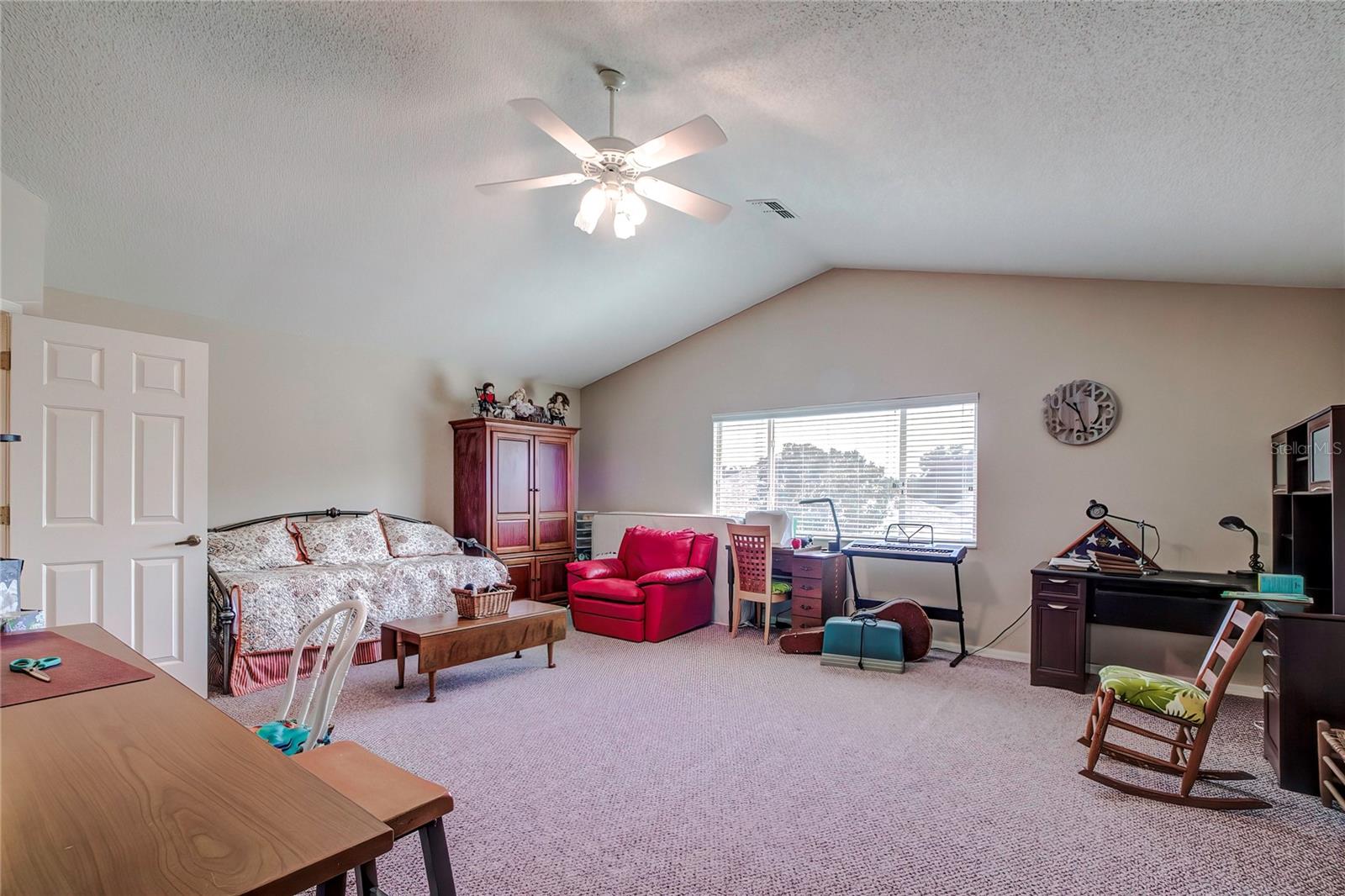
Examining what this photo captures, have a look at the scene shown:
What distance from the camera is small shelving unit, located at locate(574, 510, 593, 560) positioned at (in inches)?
273

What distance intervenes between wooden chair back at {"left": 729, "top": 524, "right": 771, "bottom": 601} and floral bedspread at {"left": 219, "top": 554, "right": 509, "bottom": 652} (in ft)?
6.42

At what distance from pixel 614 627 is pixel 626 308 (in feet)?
8.85

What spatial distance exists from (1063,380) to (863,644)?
2337mm

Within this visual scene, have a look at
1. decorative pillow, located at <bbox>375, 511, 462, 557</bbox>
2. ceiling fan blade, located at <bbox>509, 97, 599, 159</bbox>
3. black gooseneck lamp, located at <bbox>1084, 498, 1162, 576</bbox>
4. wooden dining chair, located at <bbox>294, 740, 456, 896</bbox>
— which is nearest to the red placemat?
wooden dining chair, located at <bbox>294, 740, 456, 896</bbox>

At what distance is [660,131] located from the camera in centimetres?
342

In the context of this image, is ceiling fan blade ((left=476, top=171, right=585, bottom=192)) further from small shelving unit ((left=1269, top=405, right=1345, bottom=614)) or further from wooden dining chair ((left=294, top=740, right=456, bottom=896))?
small shelving unit ((left=1269, top=405, right=1345, bottom=614))

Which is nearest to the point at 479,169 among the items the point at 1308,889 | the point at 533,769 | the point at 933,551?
the point at 533,769

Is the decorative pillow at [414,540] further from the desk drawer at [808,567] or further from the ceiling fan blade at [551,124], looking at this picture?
the ceiling fan blade at [551,124]

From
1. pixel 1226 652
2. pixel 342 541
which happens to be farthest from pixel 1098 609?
pixel 342 541

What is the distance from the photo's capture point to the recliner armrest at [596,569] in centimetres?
572

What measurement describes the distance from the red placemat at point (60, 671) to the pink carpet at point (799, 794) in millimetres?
1034

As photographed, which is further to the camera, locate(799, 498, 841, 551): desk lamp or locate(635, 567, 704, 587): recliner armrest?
locate(799, 498, 841, 551): desk lamp

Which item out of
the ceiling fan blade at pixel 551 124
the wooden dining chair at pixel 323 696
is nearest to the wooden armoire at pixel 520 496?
the ceiling fan blade at pixel 551 124

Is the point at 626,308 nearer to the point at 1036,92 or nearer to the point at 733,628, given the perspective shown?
the point at 733,628
